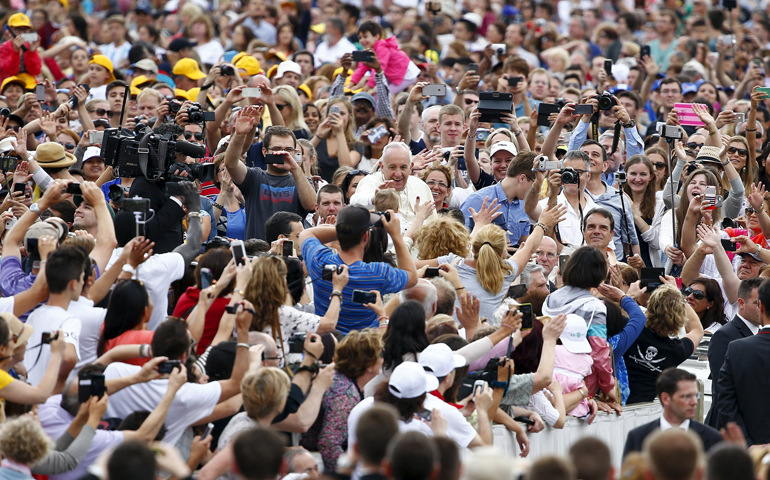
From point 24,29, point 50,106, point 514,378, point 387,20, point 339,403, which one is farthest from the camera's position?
point 387,20

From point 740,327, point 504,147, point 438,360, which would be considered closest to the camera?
point 438,360

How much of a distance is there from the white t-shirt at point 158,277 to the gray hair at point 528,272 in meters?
2.36

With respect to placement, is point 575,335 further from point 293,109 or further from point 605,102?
point 293,109

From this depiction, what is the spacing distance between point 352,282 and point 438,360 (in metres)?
0.98

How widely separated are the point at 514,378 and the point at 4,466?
2722mm

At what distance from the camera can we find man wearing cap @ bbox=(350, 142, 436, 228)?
787 centimetres

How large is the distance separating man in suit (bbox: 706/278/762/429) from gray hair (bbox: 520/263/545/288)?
3.98ft

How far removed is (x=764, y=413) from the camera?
19.3 feet

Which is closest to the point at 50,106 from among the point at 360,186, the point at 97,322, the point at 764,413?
the point at 360,186

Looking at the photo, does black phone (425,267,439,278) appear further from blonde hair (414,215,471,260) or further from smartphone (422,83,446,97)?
smartphone (422,83,446,97)

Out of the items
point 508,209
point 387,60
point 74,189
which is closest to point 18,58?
point 387,60

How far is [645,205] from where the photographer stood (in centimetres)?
915

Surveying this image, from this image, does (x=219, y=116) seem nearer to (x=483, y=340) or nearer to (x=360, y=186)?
(x=360, y=186)

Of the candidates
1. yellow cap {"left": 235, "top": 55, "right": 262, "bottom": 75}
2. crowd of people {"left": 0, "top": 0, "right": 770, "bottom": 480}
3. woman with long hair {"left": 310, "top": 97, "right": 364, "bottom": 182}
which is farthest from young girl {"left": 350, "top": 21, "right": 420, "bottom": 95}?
woman with long hair {"left": 310, "top": 97, "right": 364, "bottom": 182}
